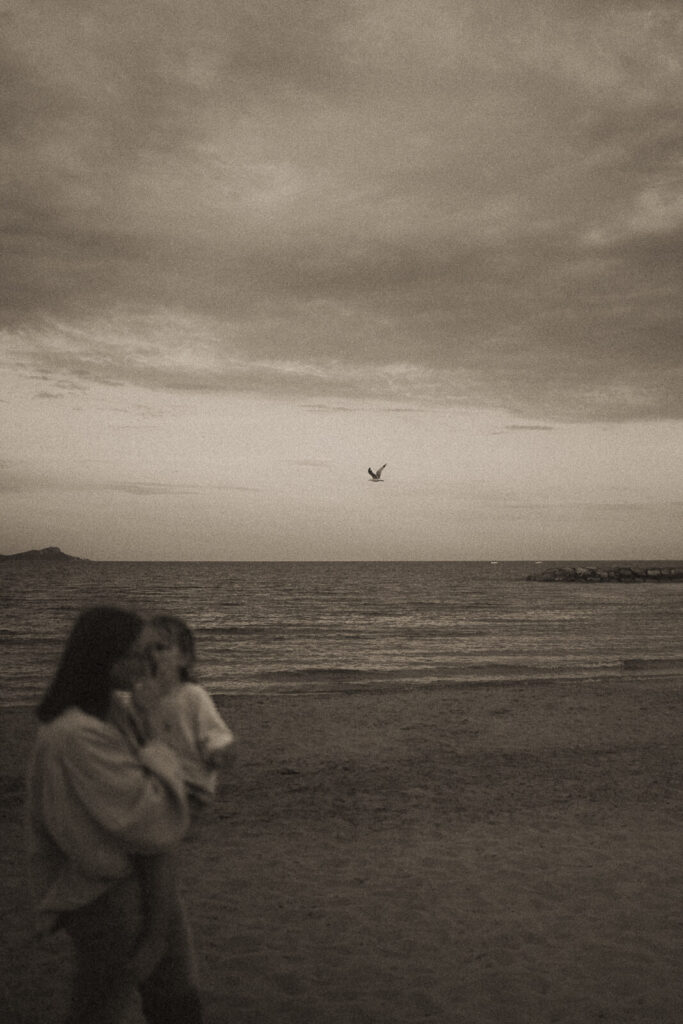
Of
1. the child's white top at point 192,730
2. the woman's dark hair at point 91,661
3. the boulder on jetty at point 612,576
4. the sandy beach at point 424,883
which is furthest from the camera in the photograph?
the boulder on jetty at point 612,576

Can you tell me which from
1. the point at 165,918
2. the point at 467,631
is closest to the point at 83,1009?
the point at 165,918

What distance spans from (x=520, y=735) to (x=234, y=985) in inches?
297

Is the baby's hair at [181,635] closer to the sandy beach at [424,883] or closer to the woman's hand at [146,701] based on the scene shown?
the woman's hand at [146,701]

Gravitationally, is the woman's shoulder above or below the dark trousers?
above

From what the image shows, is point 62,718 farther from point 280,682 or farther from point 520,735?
point 280,682

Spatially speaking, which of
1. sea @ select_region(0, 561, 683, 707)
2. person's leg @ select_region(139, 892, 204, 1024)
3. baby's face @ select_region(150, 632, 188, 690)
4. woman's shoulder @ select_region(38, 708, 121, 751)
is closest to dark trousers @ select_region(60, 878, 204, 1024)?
person's leg @ select_region(139, 892, 204, 1024)

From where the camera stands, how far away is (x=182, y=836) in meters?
2.37

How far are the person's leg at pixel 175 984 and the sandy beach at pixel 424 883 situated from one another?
1.60m

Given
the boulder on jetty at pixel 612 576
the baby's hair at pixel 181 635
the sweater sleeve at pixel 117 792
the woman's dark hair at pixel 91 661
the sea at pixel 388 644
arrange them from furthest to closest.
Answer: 1. the boulder on jetty at pixel 612 576
2. the sea at pixel 388 644
3. the baby's hair at pixel 181 635
4. the woman's dark hair at pixel 91 661
5. the sweater sleeve at pixel 117 792

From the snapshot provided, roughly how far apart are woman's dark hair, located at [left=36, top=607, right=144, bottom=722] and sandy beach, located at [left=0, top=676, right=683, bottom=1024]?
9.03 feet

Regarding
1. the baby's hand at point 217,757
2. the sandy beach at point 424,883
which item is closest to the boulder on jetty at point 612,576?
the sandy beach at point 424,883

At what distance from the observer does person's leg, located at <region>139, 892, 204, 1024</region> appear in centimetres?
273

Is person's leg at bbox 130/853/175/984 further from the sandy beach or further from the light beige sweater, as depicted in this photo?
the sandy beach

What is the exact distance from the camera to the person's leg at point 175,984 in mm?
2729
